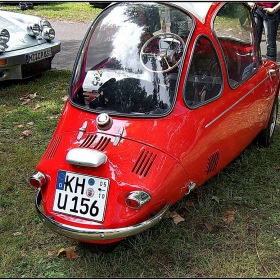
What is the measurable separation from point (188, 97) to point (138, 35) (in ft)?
2.39

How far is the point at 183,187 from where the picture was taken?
3.09 metres

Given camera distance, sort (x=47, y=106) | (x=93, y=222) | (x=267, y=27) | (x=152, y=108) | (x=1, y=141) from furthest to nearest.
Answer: (x=267, y=27), (x=47, y=106), (x=1, y=141), (x=152, y=108), (x=93, y=222)

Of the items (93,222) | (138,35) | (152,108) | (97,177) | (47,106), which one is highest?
(138,35)

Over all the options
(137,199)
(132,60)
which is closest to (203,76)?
(132,60)

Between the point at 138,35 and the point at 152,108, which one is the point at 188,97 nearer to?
the point at 152,108

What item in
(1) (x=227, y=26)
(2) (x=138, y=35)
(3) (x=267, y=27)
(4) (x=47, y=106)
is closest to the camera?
(2) (x=138, y=35)

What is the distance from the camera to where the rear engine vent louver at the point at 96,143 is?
118 inches

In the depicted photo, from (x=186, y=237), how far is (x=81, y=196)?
905 mm

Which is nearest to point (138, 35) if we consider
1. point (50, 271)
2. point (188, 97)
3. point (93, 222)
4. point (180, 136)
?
point (188, 97)

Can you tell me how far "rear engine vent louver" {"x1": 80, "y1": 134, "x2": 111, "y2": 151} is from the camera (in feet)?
9.87

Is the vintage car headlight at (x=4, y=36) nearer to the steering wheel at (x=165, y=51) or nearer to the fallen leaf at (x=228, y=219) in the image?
the steering wheel at (x=165, y=51)

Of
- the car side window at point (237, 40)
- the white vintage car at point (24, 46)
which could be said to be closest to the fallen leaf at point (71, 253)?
the car side window at point (237, 40)

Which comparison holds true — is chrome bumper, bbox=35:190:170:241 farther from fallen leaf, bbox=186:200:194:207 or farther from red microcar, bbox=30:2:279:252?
fallen leaf, bbox=186:200:194:207

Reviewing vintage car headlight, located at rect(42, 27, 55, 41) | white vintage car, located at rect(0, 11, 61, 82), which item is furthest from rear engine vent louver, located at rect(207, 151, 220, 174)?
vintage car headlight, located at rect(42, 27, 55, 41)
